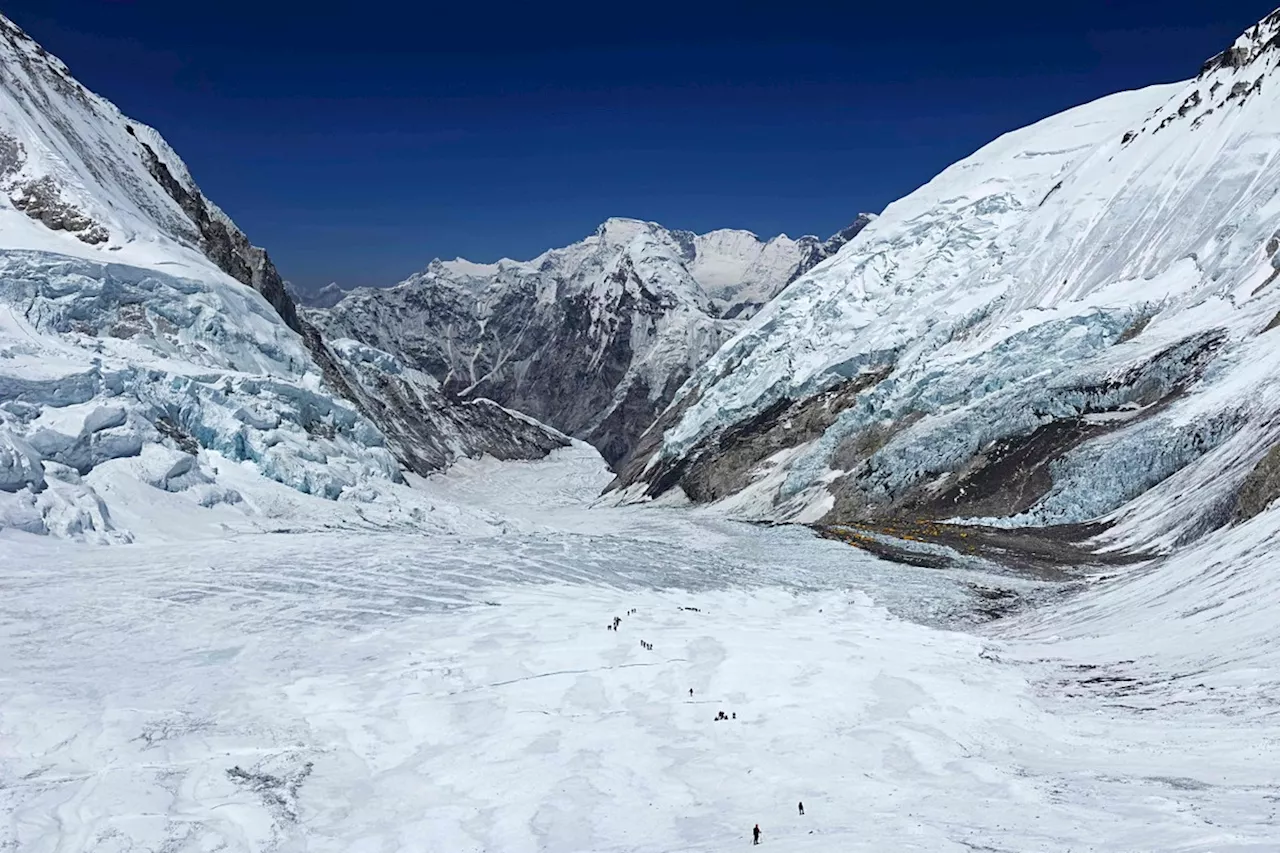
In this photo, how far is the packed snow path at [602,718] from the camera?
1759cm

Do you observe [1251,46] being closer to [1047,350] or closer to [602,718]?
[1047,350]

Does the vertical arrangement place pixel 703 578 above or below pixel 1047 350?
below

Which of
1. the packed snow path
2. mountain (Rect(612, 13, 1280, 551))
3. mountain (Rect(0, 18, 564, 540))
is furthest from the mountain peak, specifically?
mountain (Rect(0, 18, 564, 540))

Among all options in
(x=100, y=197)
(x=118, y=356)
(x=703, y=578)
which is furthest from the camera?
(x=100, y=197)

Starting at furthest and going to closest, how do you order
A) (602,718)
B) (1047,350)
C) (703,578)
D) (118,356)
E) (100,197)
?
(100,197) < (1047,350) < (118,356) < (703,578) < (602,718)

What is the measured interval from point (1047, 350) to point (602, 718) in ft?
233

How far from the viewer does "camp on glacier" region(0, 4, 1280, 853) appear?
62.2ft

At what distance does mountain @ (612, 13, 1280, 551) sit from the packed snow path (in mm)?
17829

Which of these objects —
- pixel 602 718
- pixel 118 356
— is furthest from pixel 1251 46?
pixel 118 356

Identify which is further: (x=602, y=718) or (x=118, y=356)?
(x=118, y=356)

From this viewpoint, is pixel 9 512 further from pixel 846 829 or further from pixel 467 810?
pixel 846 829

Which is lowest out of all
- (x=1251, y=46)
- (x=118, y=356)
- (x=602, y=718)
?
(x=602, y=718)

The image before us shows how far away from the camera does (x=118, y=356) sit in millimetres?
69562

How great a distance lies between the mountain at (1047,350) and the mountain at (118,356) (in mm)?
46191
